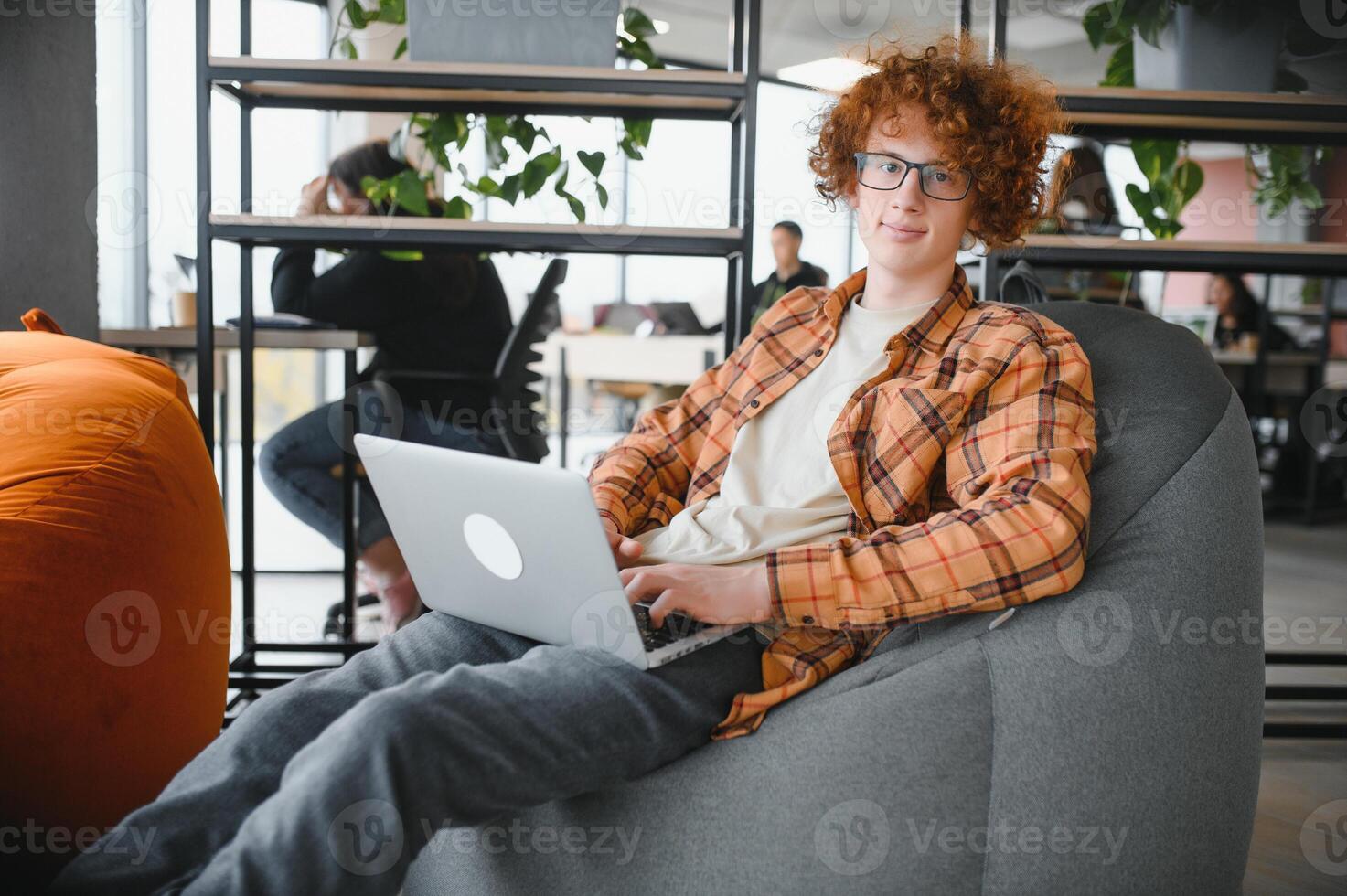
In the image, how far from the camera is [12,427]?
4.19 ft

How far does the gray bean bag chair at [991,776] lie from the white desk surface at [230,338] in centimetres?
145

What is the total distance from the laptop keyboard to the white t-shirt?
79 mm

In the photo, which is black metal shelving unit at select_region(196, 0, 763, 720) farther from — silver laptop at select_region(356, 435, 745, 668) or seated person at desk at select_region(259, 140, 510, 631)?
silver laptop at select_region(356, 435, 745, 668)

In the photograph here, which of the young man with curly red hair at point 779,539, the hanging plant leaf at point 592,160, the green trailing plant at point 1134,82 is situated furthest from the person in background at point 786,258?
the young man with curly red hair at point 779,539

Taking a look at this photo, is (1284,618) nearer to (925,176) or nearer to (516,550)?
(925,176)

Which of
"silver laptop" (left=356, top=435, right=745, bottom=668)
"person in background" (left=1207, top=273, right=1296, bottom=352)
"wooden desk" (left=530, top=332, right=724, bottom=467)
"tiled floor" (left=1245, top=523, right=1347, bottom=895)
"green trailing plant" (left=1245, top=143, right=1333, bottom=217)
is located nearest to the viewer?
"silver laptop" (left=356, top=435, right=745, bottom=668)

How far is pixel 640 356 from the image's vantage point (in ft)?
15.3

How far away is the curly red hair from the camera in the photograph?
1.38 m

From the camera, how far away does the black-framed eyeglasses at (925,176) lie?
1368 millimetres

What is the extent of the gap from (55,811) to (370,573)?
1.93 meters

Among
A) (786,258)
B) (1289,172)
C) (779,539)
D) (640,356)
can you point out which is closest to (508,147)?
(779,539)

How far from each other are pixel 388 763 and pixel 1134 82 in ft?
6.86

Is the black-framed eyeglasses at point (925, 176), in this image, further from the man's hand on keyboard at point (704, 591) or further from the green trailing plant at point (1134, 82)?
the green trailing plant at point (1134, 82)

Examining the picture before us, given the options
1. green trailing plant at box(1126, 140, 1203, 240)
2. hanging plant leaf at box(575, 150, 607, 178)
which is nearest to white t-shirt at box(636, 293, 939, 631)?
hanging plant leaf at box(575, 150, 607, 178)
